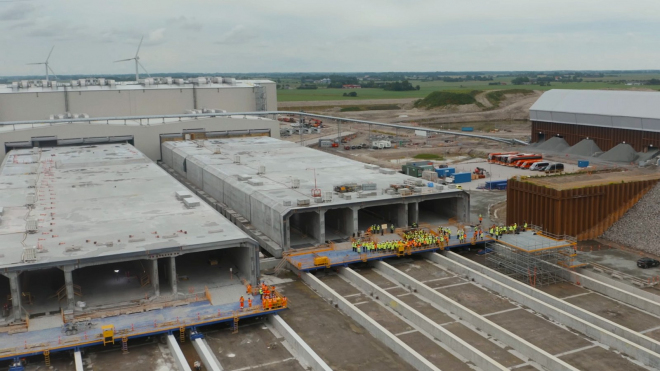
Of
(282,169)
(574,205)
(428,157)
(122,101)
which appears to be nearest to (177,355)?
(574,205)

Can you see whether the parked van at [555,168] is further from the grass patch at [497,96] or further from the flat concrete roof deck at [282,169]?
the grass patch at [497,96]

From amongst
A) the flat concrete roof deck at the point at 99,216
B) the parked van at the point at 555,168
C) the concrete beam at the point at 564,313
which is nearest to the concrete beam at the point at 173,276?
the flat concrete roof deck at the point at 99,216

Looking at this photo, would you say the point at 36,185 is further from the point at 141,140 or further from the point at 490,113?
the point at 490,113

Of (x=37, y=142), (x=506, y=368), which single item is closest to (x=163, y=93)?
(x=37, y=142)

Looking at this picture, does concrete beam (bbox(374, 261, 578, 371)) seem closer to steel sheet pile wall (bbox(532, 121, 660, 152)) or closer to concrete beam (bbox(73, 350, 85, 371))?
concrete beam (bbox(73, 350, 85, 371))

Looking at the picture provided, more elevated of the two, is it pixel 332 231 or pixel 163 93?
pixel 163 93

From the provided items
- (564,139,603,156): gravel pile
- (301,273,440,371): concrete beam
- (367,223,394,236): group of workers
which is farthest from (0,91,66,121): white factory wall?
(564,139,603,156): gravel pile
